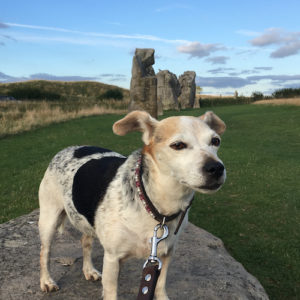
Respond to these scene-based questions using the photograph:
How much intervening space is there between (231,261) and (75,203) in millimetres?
2435

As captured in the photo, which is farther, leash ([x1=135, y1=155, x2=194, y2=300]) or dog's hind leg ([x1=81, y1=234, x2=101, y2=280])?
dog's hind leg ([x1=81, y1=234, x2=101, y2=280])

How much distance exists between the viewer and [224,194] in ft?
29.7

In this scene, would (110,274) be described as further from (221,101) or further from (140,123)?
(221,101)

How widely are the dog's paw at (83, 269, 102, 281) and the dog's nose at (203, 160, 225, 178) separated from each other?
2.37 m

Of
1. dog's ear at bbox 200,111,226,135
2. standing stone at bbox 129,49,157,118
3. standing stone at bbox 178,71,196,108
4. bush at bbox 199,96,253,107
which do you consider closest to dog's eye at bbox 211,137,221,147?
dog's ear at bbox 200,111,226,135

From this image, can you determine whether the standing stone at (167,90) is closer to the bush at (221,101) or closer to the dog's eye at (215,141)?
the bush at (221,101)

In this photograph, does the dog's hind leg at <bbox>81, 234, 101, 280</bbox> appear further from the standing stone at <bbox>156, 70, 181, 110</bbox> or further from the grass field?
the standing stone at <bbox>156, 70, 181, 110</bbox>

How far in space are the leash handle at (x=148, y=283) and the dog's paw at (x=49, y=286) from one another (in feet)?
5.54

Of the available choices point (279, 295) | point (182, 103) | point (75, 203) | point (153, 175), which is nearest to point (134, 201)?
point (153, 175)

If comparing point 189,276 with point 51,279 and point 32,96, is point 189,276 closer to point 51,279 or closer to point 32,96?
point 51,279

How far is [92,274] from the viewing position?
4367 millimetres

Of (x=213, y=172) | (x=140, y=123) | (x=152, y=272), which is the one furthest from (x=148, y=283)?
(x=140, y=123)

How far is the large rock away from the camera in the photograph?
4.02 meters

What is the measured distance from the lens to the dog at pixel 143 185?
298 centimetres
